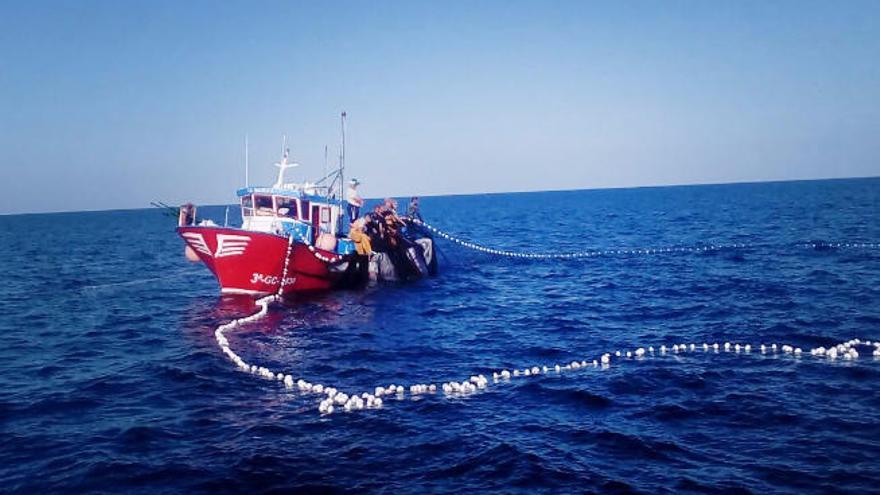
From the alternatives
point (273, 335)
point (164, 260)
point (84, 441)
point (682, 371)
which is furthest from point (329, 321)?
point (164, 260)

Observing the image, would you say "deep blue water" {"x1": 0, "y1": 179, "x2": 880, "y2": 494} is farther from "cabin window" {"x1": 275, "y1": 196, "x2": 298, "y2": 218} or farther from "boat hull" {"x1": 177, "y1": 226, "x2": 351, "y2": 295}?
"cabin window" {"x1": 275, "y1": 196, "x2": 298, "y2": 218}

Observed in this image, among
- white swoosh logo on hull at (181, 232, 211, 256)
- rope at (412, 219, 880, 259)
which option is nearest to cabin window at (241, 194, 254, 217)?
white swoosh logo on hull at (181, 232, 211, 256)

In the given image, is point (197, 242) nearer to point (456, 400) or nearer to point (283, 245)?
point (283, 245)

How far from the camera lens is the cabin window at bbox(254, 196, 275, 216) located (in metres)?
31.7

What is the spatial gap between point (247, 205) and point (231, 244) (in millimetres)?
4909

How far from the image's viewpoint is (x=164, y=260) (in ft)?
186

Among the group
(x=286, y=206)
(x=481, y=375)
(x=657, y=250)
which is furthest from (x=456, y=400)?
(x=657, y=250)

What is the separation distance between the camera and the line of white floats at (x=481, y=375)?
14818mm

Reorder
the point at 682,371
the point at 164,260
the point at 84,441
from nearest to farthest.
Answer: the point at 84,441 < the point at 682,371 < the point at 164,260

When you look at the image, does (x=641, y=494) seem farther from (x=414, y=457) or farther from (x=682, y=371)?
(x=682, y=371)

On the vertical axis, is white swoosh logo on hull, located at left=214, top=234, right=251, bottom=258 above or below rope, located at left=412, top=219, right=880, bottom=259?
above

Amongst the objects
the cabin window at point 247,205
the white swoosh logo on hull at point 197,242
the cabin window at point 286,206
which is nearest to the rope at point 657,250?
the cabin window at point 286,206

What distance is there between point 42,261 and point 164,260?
12825 millimetres

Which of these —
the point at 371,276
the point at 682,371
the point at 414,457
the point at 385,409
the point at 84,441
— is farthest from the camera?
the point at 371,276
